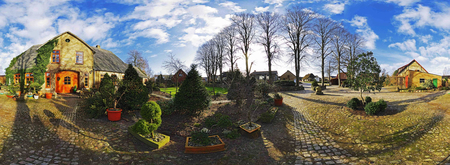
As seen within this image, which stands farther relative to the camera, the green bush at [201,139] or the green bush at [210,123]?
A: the green bush at [210,123]

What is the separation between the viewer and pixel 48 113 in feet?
37.2

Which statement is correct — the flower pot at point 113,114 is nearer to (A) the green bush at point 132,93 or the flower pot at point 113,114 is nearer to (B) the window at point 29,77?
(A) the green bush at point 132,93

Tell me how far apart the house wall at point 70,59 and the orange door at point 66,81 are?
378 millimetres

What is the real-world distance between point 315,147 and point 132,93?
11187 mm

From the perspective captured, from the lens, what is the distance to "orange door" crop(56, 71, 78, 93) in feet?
63.1

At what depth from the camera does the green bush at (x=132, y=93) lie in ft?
40.4

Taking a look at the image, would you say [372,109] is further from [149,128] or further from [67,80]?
[67,80]

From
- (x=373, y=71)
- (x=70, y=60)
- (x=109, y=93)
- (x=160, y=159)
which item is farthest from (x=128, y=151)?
(x=70, y=60)

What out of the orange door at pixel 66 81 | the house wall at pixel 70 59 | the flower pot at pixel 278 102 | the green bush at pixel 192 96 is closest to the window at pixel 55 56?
the house wall at pixel 70 59

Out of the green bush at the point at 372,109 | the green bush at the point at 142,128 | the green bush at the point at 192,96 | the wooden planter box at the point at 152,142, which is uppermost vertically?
the green bush at the point at 192,96

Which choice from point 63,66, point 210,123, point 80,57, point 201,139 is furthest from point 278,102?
point 63,66

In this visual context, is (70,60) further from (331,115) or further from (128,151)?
(331,115)

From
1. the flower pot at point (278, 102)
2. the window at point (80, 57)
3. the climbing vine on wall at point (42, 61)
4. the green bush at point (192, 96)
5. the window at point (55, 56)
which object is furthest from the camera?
the window at point (80, 57)

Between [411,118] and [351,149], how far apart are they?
195 inches
